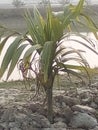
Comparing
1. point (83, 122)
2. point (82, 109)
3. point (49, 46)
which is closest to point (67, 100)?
point (82, 109)

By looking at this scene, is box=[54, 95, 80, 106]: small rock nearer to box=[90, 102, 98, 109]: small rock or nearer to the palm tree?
box=[90, 102, 98, 109]: small rock

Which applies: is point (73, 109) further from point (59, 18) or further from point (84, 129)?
point (59, 18)

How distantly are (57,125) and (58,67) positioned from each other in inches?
19.7

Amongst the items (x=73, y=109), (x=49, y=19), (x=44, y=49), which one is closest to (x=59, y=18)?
(x=49, y=19)

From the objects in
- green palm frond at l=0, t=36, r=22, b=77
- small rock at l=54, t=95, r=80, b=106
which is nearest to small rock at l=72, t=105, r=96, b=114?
small rock at l=54, t=95, r=80, b=106

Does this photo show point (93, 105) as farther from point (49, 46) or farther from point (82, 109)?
point (49, 46)

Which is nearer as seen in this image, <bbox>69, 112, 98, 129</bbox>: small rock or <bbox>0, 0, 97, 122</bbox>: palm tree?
<bbox>0, 0, 97, 122</bbox>: palm tree

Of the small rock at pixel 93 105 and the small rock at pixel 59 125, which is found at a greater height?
the small rock at pixel 93 105

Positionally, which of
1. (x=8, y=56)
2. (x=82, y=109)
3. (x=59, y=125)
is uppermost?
(x=8, y=56)

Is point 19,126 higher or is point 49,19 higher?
point 49,19

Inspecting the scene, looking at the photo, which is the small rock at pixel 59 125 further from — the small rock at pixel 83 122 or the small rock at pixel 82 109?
the small rock at pixel 82 109

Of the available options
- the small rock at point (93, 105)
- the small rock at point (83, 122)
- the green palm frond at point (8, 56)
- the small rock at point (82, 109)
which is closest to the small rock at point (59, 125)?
the small rock at point (83, 122)

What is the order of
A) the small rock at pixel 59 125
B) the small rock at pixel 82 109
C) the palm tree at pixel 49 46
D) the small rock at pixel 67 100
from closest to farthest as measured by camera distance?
1. the palm tree at pixel 49 46
2. the small rock at pixel 59 125
3. the small rock at pixel 82 109
4. the small rock at pixel 67 100

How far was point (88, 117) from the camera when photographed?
4027mm
